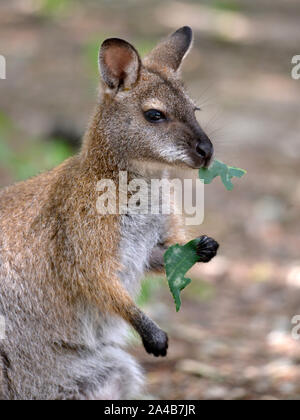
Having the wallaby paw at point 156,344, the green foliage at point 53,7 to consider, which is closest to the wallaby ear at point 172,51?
the wallaby paw at point 156,344

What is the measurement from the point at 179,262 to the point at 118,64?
4.02 feet

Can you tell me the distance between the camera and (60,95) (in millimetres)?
A: 10836

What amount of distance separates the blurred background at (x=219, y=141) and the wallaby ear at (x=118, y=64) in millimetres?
823

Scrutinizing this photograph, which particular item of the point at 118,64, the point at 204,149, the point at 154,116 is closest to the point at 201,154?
the point at 204,149

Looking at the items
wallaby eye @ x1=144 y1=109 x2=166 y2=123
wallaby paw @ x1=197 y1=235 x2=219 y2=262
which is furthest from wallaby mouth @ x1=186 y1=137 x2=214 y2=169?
wallaby paw @ x1=197 y1=235 x2=219 y2=262

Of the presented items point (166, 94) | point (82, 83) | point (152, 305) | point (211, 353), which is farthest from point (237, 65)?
point (166, 94)

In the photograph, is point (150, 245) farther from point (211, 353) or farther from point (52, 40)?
point (52, 40)

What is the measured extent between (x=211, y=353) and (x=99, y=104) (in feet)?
7.59

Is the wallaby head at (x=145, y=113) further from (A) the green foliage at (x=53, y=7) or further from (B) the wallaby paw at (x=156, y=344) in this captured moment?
(A) the green foliage at (x=53, y=7)

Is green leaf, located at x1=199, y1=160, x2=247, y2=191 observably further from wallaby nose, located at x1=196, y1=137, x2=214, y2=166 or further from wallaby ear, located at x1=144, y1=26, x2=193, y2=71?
wallaby ear, located at x1=144, y1=26, x2=193, y2=71

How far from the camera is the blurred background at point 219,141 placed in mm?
5574

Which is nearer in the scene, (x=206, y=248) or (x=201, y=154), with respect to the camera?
(x=201, y=154)

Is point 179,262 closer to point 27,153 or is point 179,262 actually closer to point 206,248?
point 206,248

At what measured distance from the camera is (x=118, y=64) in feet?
14.1
